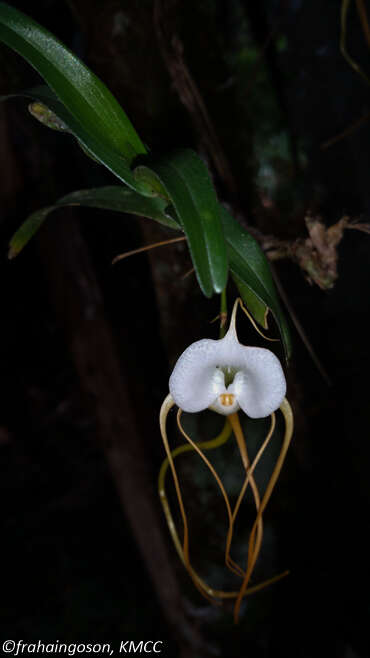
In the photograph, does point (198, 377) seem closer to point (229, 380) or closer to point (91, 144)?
point (229, 380)

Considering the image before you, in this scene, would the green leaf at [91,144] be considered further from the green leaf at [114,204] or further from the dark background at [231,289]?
the dark background at [231,289]

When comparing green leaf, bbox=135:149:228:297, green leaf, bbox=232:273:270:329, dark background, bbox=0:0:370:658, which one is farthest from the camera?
dark background, bbox=0:0:370:658

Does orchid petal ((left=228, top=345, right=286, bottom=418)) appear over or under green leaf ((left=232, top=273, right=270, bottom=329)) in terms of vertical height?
under

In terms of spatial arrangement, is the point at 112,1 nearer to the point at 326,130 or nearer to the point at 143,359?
the point at 326,130

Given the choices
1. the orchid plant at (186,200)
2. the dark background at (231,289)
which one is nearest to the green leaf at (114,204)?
the orchid plant at (186,200)

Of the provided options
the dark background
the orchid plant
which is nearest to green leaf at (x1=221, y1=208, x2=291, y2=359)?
the orchid plant

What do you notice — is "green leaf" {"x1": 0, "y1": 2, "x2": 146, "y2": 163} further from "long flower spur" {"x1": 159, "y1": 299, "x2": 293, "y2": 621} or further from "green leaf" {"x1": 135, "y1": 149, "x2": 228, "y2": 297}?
"long flower spur" {"x1": 159, "y1": 299, "x2": 293, "y2": 621}

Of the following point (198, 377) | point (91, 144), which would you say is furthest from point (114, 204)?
point (198, 377)

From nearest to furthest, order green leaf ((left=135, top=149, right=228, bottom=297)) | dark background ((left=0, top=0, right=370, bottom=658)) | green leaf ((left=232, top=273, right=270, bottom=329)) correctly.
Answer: green leaf ((left=135, top=149, right=228, bottom=297)) → green leaf ((left=232, top=273, right=270, bottom=329)) → dark background ((left=0, top=0, right=370, bottom=658))

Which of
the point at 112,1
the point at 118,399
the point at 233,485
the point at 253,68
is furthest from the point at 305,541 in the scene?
the point at 112,1
